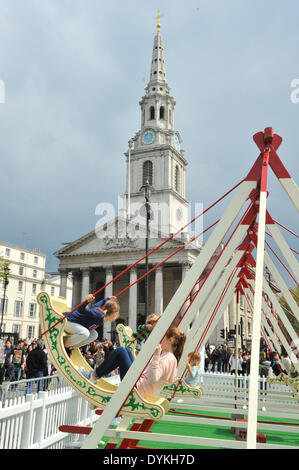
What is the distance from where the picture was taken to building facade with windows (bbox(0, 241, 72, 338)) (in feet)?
198

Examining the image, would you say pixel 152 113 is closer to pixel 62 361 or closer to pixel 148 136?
pixel 148 136

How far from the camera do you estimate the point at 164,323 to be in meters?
4.20

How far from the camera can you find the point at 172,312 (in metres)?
4.26

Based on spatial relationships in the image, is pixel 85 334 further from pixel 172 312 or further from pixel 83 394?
pixel 172 312

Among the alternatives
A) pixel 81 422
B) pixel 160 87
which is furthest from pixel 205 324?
pixel 160 87

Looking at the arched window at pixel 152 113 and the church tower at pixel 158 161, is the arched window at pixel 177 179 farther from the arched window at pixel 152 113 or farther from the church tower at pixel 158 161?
the arched window at pixel 152 113

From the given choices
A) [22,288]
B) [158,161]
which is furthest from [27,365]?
[22,288]

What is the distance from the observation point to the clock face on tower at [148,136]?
6266 cm

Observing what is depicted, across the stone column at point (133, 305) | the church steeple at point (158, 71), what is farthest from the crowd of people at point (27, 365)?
the church steeple at point (158, 71)

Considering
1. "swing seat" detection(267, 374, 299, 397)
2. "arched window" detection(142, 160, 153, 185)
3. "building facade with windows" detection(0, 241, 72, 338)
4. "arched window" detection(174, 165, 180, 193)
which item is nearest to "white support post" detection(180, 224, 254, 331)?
"swing seat" detection(267, 374, 299, 397)

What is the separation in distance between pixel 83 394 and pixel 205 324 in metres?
3.73

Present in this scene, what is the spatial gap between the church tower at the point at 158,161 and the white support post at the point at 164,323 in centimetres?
5139

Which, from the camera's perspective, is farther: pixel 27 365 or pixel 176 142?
pixel 176 142

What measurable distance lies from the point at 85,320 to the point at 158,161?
56898 millimetres
